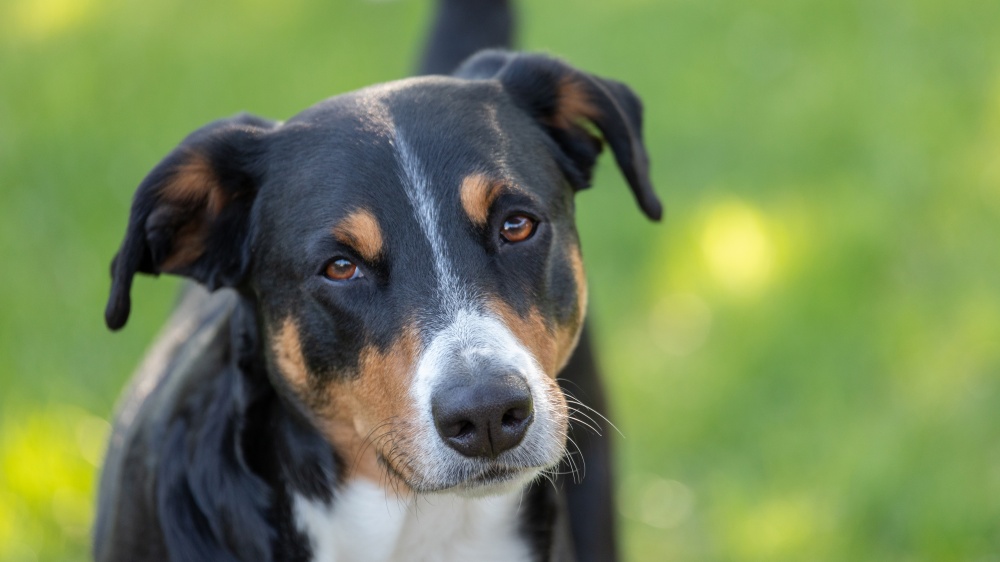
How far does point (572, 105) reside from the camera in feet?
11.9

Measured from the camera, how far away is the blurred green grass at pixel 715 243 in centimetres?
505

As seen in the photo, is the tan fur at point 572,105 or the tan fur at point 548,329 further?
the tan fur at point 572,105

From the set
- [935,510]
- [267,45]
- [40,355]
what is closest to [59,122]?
[267,45]

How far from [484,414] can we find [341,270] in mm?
631

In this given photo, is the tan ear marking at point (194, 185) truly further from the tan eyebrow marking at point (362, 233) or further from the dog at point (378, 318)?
the tan eyebrow marking at point (362, 233)

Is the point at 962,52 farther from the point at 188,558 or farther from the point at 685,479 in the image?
the point at 188,558

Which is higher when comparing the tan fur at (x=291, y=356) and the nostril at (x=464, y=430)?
the nostril at (x=464, y=430)

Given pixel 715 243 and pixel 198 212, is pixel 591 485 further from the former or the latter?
pixel 715 243

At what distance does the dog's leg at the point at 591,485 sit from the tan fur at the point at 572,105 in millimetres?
836

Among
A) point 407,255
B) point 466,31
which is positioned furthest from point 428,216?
point 466,31

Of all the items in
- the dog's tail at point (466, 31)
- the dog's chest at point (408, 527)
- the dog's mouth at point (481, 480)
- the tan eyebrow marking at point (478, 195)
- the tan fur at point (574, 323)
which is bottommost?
the dog's chest at point (408, 527)

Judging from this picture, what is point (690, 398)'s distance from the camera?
18.2ft

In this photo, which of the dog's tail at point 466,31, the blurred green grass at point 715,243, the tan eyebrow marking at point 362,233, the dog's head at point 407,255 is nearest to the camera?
the dog's head at point 407,255

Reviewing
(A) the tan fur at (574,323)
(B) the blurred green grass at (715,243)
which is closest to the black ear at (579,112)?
(A) the tan fur at (574,323)
